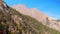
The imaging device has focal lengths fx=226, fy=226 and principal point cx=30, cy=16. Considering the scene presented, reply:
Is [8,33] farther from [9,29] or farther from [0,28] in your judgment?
[0,28]

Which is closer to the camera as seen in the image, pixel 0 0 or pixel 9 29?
pixel 9 29

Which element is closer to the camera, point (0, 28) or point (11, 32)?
point (0, 28)

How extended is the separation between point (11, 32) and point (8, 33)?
3.67 metres

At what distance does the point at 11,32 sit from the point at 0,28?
547 inches

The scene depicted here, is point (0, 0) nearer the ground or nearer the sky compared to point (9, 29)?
nearer the sky

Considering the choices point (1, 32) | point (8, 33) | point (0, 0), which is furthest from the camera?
point (0, 0)

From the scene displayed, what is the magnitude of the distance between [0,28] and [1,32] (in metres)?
2.10

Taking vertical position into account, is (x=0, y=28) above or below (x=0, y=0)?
below

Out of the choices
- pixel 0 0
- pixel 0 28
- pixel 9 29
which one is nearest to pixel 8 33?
pixel 9 29

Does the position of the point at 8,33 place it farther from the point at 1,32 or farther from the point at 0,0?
the point at 0,0

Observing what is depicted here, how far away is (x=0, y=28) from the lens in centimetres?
5641

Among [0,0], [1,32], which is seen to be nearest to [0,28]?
[1,32]

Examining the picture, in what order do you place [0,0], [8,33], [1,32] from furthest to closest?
[0,0], [8,33], [1,32]

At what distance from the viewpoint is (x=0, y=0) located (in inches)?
3219
